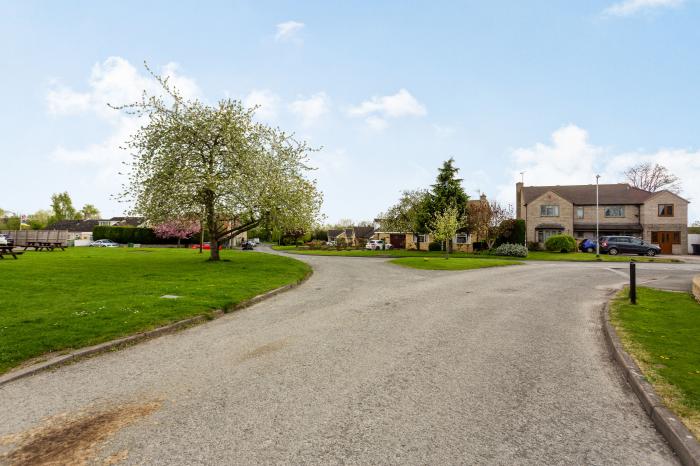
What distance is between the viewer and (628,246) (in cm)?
3775

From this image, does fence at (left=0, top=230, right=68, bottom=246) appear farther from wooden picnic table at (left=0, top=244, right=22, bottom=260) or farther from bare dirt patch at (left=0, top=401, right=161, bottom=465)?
bare dirt patch at (left=0, top=401, right=161, bottom=465)

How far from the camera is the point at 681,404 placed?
458cm

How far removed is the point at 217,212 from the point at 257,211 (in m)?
2.59

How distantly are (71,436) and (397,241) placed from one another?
6755 cm

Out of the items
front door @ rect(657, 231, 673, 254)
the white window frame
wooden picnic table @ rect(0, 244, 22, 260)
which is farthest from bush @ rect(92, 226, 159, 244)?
front door @ rect(657, 231, 673, 254)

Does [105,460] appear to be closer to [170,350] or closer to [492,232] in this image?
[170,350]

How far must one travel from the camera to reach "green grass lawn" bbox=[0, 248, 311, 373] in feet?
24.1

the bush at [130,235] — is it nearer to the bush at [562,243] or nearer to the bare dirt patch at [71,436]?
the bush at [562,243]

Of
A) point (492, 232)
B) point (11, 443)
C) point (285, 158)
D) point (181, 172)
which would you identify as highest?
point (285, 158)

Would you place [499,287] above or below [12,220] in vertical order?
below

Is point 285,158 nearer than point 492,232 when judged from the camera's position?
Yes

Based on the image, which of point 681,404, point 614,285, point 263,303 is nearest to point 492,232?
point 614,285

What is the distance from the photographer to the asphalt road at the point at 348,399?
12.4ft

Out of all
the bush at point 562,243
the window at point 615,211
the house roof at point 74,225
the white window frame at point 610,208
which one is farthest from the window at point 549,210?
the house roof at point 74,225
